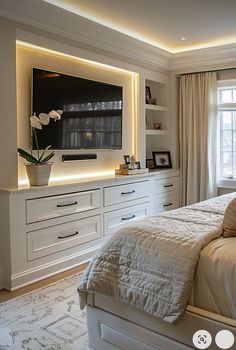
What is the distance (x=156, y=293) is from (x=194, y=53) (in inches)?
162

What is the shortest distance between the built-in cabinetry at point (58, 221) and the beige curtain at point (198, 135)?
3.57 feet

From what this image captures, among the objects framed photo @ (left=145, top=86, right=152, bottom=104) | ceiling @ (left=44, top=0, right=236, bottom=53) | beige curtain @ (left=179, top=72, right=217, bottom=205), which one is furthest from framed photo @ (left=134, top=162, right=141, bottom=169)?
ceiling @ (left=44, top=0, right=236, bottom=53)

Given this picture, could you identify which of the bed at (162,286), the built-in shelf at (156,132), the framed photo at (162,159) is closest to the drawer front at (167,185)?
the framed photo at (162,159)

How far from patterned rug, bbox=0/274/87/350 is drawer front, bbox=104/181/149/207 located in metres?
1.22

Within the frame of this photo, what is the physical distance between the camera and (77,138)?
13.0 feet

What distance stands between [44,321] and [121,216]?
1.89 m

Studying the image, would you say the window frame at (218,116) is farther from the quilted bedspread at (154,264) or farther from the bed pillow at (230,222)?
the bed pillow at (230,222)

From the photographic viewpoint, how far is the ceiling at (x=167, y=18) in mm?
3410

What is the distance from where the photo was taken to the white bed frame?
1.61 metres

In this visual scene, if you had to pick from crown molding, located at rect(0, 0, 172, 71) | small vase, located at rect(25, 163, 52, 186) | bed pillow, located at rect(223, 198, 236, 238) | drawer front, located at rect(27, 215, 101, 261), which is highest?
crown molding, located at rect(0, 0, 172, 71)

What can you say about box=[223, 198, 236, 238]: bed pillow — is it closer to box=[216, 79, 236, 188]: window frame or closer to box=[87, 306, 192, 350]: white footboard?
box=[87, 306, 192, 350]: white footboard

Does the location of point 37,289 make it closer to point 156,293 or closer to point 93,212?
point 93,212

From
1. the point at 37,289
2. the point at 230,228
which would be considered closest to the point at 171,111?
the point at 37,289

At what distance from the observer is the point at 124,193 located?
4.23 meters
